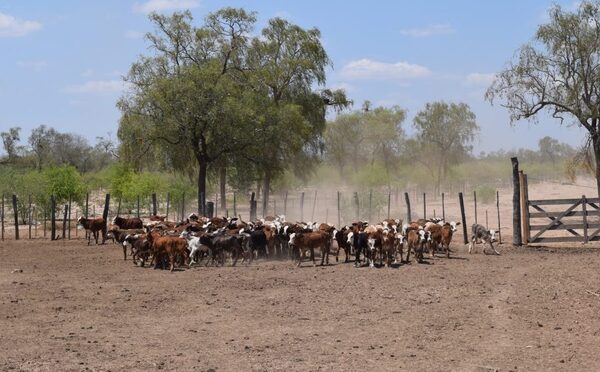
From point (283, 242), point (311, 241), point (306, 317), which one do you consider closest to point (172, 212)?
point (283, 242)

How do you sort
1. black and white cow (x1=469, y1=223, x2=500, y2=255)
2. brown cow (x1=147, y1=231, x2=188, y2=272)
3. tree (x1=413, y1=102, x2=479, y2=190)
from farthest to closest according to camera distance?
1. tree (x1=413, y1=102, x2=479, y2=190)
2. black and white cow (x1=469, y1=223, x2=500, y2=255)
3. brown cow (x1=147, y1=231, x2=188, y2=272)

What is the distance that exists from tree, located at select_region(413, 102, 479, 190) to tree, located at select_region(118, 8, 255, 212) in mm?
41211

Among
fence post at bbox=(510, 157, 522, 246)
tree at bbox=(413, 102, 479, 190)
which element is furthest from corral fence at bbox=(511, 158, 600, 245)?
tree at bbox=(413, 102, 479, 190)

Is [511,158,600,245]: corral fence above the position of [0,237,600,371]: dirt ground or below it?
above

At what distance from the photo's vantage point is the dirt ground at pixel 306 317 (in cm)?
942

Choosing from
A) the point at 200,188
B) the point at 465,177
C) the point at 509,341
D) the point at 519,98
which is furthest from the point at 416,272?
the point at 465,177

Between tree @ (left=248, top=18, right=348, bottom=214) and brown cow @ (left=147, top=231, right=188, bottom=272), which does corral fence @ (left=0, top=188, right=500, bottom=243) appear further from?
brown cow @ (left=147, top=231, right=188, bottom=272)

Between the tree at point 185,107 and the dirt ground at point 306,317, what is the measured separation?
16.9m

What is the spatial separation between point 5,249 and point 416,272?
1543 centimetres

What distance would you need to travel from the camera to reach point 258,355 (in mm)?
9672

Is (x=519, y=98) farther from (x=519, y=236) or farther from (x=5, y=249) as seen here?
(x=5, y=249)

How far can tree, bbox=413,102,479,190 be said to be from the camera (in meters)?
77.7

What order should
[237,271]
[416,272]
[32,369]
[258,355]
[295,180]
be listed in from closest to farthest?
1. [32,369]
2. [258,355]
3. [416,272]
4. [237,271]
5. [295,180]

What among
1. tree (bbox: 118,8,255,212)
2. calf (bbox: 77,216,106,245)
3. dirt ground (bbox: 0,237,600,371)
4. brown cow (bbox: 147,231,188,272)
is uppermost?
tree (bbox: 118,8,255,212)
